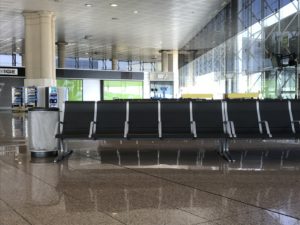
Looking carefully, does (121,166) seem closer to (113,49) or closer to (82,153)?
(82,153)

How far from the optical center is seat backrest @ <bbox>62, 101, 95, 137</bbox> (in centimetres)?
712

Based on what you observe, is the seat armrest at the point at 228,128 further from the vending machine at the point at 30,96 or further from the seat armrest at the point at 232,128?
the vending machine at the point at 30,96

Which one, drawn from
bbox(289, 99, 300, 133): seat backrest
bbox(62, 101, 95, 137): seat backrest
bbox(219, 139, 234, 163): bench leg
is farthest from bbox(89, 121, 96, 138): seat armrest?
bbox(289, 99, 300, 133): seat backrest

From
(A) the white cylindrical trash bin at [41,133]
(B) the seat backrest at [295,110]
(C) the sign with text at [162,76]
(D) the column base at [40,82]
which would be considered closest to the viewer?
(A) the white cylindrical trash bin at [41,133]

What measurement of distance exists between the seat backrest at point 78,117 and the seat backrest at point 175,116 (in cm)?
129

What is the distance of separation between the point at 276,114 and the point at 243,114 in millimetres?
584

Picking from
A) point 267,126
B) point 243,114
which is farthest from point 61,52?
point 267,126

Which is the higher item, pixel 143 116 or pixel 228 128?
pixel 143 116

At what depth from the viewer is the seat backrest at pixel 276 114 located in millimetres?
7090

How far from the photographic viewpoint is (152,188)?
4668mm

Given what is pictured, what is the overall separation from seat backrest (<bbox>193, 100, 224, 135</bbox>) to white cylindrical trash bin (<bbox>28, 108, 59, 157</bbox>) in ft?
8.11

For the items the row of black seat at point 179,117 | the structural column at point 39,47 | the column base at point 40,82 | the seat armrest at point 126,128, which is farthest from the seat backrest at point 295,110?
the column base at point 40,82

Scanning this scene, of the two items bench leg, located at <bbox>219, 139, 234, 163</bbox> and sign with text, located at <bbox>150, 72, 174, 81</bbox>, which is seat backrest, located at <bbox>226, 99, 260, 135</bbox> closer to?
bench leg, located at <bbox>219, 139, 234, 163</bbox>

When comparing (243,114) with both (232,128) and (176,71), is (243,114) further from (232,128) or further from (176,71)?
(176,71)
